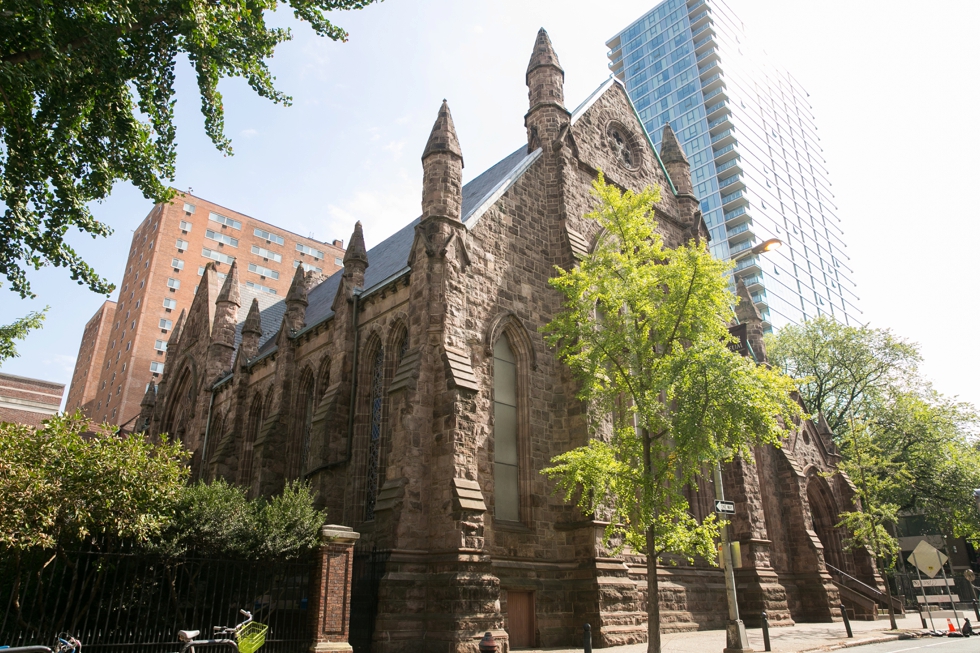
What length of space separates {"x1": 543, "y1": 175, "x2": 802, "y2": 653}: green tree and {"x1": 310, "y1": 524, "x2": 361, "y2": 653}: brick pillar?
4.55 m

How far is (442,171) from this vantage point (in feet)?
57.1

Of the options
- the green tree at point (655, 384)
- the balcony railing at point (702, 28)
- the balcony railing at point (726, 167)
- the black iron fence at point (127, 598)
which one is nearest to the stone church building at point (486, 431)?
the green tree at point (655, 384)

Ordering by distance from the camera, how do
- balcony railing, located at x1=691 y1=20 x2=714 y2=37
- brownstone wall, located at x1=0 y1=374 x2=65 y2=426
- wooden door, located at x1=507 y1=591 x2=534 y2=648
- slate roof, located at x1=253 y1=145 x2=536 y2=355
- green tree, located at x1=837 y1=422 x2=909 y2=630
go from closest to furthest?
wooden door, located at x1=507 y1=591 x2=534 y2=648 → slate roof, located at x1=253 y1=145 x2=536 y2=355 → green tree, located at x1=837 y1=422 x2=909 y2=630 → brownstone wall, located at x1=0 y1=374 x2=65 y2=426 → balcony railing, located at x1=691 y1=20 x2=714 y2=37

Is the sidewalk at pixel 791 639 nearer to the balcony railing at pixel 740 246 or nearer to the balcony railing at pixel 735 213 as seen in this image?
the balcony railing at pixel 740 246

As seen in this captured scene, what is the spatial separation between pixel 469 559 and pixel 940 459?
31138 mm

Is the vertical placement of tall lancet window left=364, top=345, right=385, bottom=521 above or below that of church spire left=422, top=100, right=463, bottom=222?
below

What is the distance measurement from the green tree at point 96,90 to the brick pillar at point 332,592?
628 cm

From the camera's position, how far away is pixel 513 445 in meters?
16.8

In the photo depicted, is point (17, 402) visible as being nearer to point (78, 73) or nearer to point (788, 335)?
point (78, 73)

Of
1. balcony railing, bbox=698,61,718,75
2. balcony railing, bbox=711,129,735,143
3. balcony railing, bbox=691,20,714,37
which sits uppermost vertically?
balcony railing, bbox=691,20,714,37

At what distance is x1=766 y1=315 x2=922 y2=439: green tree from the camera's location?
1543 inches

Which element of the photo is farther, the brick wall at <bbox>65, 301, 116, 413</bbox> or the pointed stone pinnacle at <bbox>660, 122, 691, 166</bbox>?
the brick wall at <bbox>65, 301, 116, 413</bbox>

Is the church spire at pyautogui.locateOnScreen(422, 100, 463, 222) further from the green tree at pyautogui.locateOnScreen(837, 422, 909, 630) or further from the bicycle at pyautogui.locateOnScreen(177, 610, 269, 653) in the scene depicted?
the green tree at pyautogui.locateOnScreen(837, 422, 909, 630)

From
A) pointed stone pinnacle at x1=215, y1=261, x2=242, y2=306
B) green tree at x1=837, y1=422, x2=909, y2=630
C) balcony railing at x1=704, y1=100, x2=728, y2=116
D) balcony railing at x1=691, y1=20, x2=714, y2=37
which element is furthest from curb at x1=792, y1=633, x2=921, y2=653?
balcony railing at x1=691, y1=20, x2=714, y2=37
